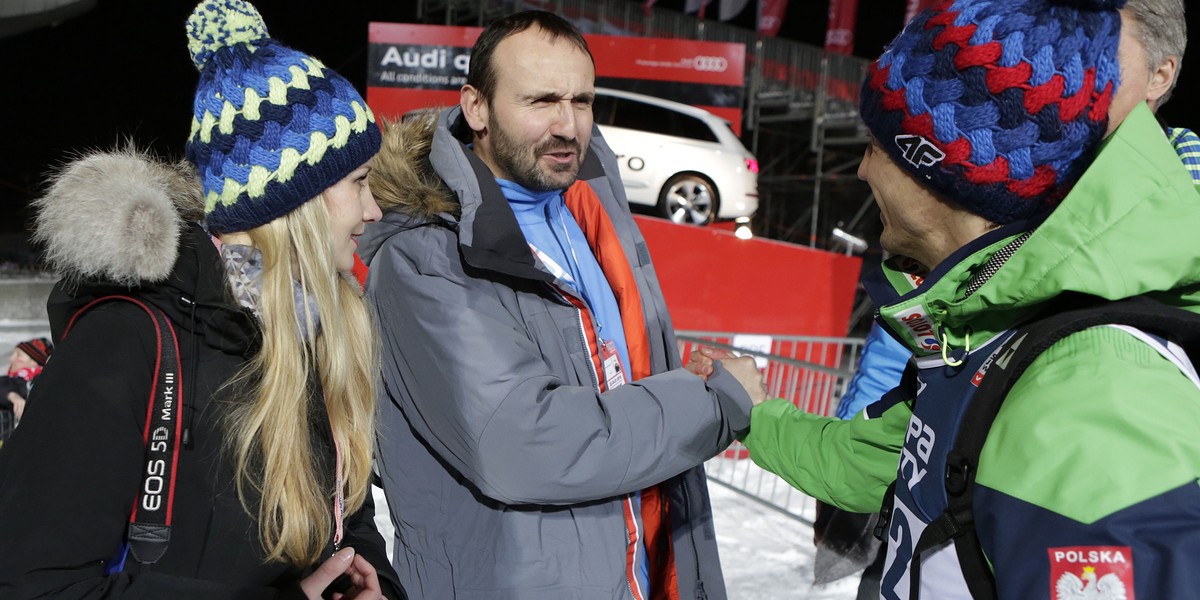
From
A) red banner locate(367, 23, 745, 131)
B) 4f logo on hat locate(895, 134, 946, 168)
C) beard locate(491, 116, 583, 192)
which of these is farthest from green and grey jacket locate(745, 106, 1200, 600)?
red banner locate(367, 23, 745, 131)

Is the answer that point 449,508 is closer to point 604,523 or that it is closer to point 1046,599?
point 604,523

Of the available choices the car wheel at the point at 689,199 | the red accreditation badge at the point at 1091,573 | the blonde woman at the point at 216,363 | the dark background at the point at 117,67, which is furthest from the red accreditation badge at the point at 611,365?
the dark background at the point at 117,67

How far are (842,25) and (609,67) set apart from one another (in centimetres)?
1152

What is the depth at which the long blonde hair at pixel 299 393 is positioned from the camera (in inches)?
60.3

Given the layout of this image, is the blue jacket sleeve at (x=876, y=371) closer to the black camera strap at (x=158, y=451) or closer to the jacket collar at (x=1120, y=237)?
the jacket collar at (x=1120, y=237)

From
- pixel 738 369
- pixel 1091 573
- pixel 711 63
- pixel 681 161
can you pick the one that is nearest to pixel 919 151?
pixel 1091 573

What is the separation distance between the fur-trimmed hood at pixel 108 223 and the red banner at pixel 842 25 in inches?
765

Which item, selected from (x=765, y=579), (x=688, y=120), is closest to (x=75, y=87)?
(x=688, y=120)

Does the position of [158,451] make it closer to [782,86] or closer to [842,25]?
[782,86]

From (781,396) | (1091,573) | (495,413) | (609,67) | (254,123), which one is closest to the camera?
(1091,573)

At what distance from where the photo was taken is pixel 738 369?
223 centimetres

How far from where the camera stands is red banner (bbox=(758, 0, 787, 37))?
1983 centimetres

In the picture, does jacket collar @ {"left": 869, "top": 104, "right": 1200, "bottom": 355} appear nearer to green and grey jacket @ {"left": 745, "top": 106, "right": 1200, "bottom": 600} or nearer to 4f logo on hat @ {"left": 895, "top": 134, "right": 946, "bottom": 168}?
green and grey jacket @ {"left": 745, "top": 106, "right": 1200, "bottom": 600}

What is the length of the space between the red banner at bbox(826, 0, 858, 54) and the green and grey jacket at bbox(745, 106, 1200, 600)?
19289 mm
